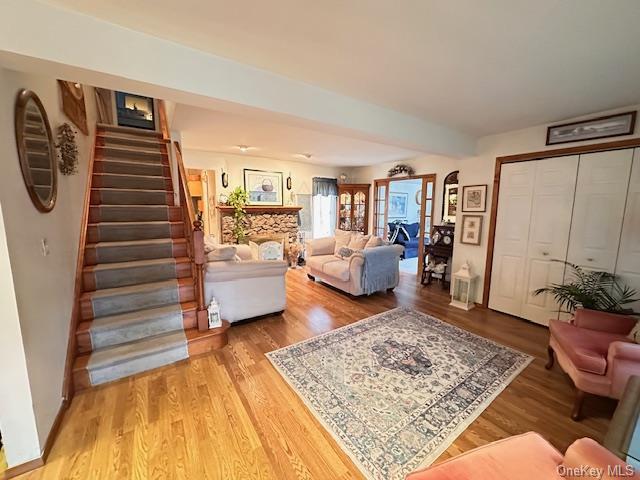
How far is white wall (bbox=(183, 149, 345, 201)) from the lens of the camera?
5234 millimetres

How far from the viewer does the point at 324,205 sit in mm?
7172

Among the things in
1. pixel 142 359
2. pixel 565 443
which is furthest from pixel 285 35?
pixel 565 443

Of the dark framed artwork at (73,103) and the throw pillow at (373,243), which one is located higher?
the dark framed artwork at (73,103)

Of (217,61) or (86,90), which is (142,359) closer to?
(217,61)

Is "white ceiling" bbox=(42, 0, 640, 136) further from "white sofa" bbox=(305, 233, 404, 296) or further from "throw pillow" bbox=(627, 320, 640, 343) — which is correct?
"white sofa" bbox=(305, 233, 404, 296)

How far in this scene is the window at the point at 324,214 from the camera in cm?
701

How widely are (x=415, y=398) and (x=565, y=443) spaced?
2.88ft

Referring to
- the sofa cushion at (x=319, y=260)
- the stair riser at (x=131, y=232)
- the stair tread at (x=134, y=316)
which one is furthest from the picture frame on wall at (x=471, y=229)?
the stair riser at (x=131, y=232)

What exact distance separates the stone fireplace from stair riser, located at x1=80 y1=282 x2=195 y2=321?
282cm

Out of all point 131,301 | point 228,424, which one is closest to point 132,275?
point 131,301

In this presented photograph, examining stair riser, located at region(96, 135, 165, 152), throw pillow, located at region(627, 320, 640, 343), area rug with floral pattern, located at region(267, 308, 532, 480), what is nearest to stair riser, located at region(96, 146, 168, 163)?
stair riser, located at region(96, 135, 165, 152)

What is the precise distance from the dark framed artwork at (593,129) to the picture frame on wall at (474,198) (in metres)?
0.88

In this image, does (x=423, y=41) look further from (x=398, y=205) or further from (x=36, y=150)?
(x=398, y=205)

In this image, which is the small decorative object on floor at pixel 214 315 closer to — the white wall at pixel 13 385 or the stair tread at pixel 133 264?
the stair tread at pixel 133 264
